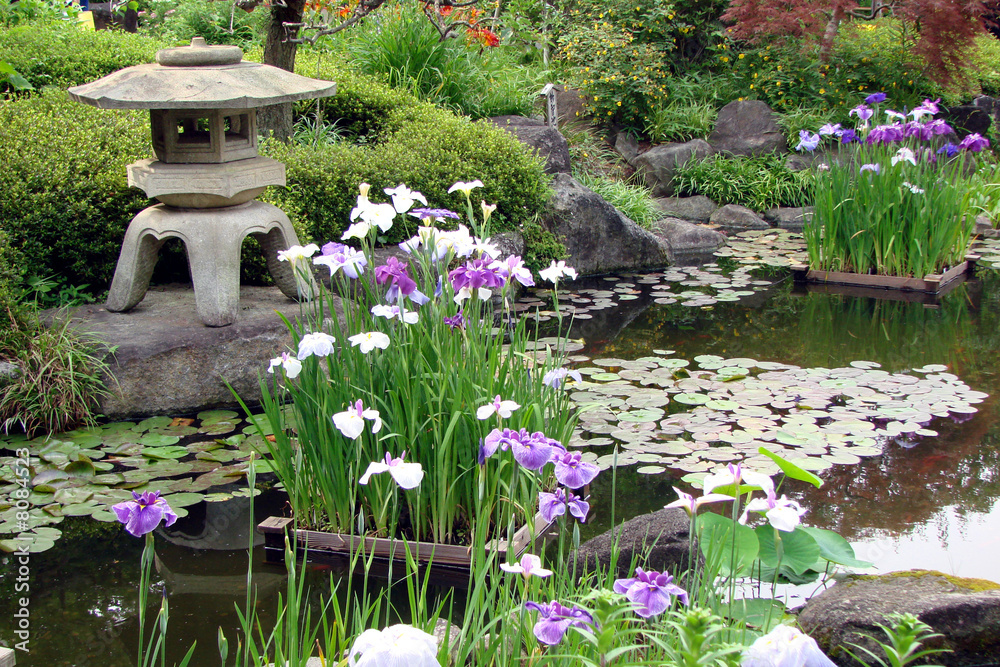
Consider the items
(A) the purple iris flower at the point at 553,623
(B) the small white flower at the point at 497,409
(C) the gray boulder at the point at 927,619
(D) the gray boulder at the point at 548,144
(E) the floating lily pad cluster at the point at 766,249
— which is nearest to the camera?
(A) the purple iris flower at the point at 553,623

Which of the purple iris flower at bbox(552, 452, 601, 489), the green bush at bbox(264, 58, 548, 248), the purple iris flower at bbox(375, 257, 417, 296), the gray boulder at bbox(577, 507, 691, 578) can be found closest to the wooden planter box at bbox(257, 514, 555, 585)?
the gray boulder at bbox(577, 507, 691, 578)

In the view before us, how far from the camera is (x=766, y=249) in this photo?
6859 millimetres

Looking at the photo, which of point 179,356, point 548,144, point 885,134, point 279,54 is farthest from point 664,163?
point 179,356

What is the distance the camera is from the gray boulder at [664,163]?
8.32 m

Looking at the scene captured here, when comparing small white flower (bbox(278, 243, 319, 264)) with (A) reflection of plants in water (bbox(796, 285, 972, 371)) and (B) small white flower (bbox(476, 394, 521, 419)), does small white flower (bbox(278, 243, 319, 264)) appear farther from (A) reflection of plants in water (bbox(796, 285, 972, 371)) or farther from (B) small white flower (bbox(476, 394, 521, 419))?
(A) reflection of plants in water (bbox(796, 285, 972, 371))

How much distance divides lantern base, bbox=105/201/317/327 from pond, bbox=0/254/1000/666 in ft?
3.98

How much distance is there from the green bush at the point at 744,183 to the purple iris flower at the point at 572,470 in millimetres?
7026

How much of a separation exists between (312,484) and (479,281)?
937 millimetres

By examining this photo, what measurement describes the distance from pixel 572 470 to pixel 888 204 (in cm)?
453

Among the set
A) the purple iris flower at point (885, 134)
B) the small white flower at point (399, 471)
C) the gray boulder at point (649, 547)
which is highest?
the purple iris flower at point (885, 134)

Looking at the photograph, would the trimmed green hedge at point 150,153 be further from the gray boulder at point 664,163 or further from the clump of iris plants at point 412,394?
the gray boulder at point 664,163

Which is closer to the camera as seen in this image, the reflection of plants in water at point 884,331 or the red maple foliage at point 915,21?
the reflection of plants in water at point 884,331

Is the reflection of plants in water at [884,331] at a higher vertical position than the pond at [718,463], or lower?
higher

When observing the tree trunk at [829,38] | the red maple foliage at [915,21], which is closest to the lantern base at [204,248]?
the red maple foliage at [915,21]
